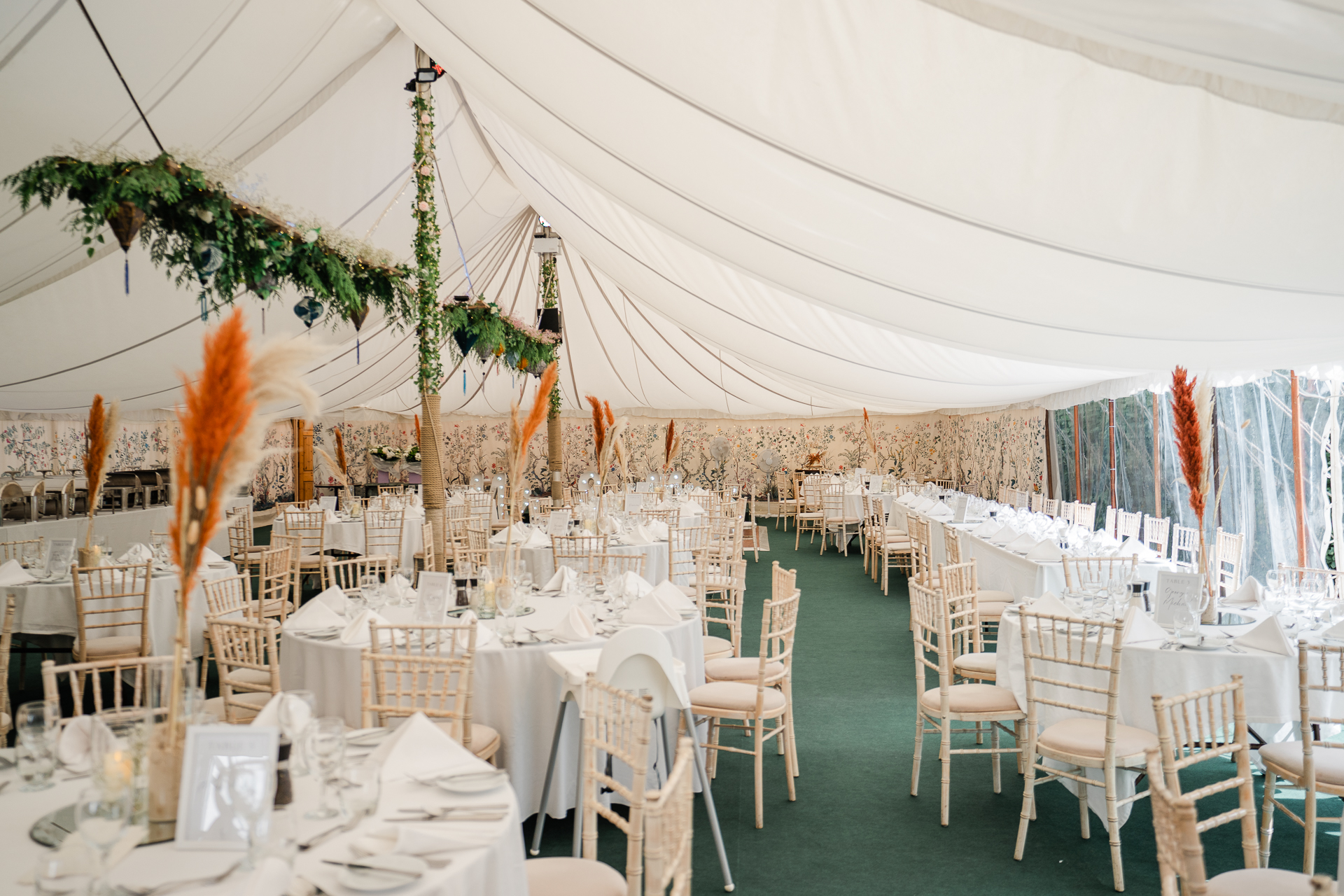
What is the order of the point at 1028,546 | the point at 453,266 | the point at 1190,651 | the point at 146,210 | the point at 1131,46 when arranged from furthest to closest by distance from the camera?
the point at 453,266
the point at 1028,546
the point at 146,210
the point at 1190,651
the point at 1131,46

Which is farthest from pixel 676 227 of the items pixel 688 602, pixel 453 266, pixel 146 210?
pixel 453 266

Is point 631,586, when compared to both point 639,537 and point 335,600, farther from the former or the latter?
point 639,537

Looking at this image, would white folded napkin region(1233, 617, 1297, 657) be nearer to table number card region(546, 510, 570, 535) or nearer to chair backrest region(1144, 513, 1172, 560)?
chair backrest region(1144, 513, 1172, 560)

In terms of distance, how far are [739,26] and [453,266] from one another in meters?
10.2

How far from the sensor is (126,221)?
4371 mm

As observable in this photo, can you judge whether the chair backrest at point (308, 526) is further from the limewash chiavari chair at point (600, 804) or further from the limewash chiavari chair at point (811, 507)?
the limewash chiavari chair at point (600, 804)

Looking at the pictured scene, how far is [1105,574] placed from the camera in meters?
6.35

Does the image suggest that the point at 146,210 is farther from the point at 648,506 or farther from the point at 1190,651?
the point at 648,506

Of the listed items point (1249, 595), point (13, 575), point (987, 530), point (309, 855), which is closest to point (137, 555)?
point (13, 575)

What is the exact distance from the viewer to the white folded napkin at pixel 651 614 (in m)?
4.21

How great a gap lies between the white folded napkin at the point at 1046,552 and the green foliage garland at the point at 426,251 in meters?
4.98

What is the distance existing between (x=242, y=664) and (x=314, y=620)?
1.42ft

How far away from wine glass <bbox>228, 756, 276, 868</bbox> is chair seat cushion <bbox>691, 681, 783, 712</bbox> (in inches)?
94.5

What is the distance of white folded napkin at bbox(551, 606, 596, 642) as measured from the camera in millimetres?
3873
